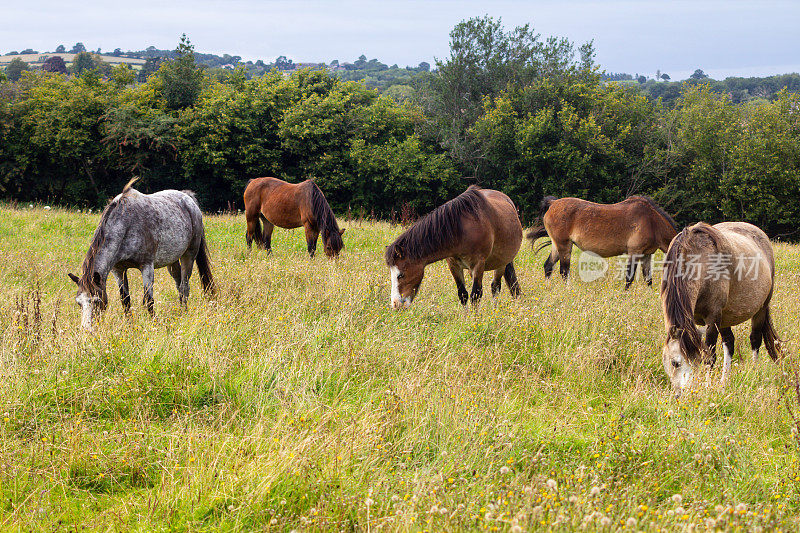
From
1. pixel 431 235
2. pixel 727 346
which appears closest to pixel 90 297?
pixel 431 235

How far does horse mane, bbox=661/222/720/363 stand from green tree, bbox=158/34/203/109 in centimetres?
3121

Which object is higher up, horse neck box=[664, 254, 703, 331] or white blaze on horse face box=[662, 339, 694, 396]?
horse neck box=[664, 254, 703, 331]

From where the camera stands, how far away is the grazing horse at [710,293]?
4.53 m

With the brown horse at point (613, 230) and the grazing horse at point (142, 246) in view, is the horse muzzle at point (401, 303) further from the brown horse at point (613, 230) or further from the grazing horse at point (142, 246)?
the brown horse at point (613, 230)

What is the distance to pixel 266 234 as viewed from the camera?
504 inches

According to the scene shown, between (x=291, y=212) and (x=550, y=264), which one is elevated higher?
(x=291, y=212)

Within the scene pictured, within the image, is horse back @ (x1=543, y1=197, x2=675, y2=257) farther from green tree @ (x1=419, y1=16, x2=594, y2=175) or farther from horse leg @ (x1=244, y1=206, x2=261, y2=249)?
green tree @ (x1=419, y1=16, x2=594, y2=175)

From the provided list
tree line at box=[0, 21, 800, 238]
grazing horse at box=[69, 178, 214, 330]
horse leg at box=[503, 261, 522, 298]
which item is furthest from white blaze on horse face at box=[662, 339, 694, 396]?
tree line at box=[0, 21, 800, 238]

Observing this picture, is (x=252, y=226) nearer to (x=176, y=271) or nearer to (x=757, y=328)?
(x=176, y=271)

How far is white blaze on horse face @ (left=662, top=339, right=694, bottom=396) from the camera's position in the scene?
446 cm

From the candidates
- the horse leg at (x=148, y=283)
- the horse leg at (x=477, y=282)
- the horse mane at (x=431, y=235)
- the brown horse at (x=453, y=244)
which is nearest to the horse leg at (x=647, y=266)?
the brown horse at (x=453, y=244)

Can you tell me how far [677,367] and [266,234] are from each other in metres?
10.1

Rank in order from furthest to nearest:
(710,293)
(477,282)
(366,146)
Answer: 1. (366,146)
2. (477,282)
3. (710,293)

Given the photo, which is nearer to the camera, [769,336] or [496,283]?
[769,336]
